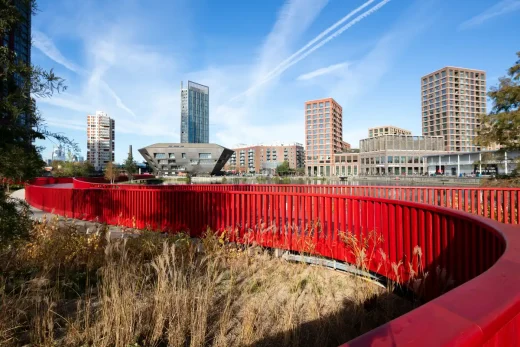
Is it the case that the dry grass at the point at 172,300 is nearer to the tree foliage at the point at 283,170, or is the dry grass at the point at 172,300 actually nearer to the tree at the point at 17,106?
the tree at the point at 17,106

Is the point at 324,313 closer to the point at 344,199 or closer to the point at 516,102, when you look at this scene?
the point at 344,199

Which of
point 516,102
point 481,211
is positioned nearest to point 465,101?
point 516,102

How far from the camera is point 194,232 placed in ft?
26.0

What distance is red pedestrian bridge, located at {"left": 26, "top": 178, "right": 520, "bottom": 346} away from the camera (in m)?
0.87

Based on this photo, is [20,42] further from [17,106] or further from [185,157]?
[185,157]

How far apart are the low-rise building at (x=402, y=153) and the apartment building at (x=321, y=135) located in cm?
2713

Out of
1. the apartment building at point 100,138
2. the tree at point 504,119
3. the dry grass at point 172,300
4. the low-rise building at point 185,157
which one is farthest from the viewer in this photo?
the apartment building at point 100,138

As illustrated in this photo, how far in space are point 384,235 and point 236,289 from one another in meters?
2.71

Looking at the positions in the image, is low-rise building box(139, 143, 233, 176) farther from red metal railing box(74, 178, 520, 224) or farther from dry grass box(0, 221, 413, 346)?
dry grass box(0, 221, 413, 346)

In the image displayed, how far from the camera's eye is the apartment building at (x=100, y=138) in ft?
546

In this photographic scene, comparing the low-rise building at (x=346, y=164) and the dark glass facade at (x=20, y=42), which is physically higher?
the low-rise building at (x=346, y=164)

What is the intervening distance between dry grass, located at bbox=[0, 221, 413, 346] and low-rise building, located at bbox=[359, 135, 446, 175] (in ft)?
367

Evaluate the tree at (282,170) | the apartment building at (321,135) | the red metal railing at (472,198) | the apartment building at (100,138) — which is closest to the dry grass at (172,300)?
the red metal railing at (472,198)

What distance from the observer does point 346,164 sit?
132750mm
